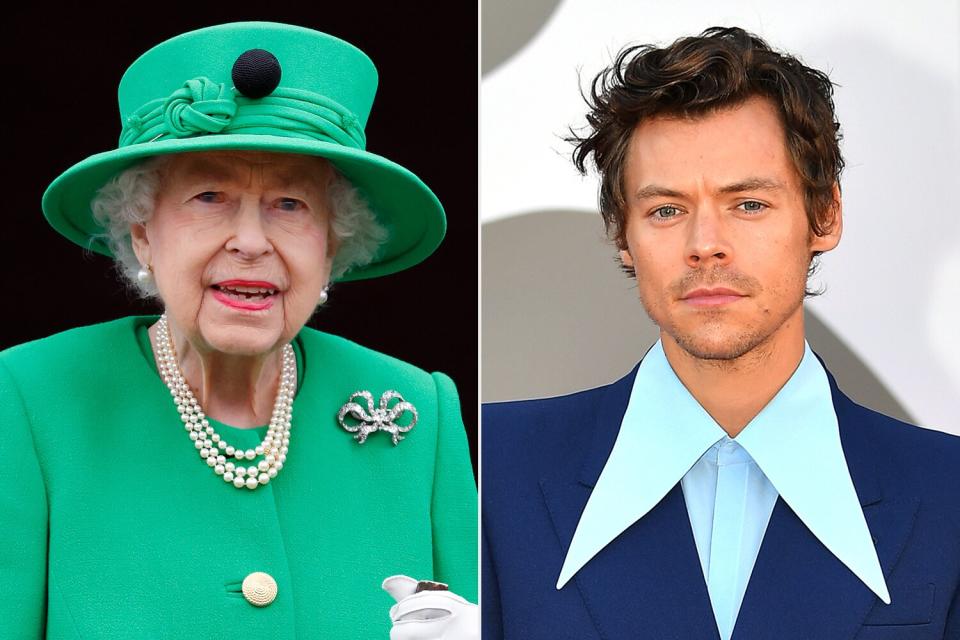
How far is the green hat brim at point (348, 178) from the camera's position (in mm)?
→ 3164

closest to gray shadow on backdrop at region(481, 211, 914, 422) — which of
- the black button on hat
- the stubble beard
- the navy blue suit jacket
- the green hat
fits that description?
the navy blue suit jacket

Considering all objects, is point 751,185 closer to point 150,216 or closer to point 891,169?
point 891,169

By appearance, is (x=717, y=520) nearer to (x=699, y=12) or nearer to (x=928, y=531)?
(x=928, y=531)

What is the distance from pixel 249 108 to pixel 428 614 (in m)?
0.98

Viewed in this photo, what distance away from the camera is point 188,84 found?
324 centimetres

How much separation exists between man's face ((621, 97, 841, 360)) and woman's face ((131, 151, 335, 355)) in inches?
25.8

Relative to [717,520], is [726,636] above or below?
below

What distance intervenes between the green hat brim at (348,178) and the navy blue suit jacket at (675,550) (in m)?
0.47

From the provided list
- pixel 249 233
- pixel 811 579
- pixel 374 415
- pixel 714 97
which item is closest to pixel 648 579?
pixel 811 579

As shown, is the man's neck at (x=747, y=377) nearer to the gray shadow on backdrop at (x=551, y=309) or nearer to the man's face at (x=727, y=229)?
the man's face at (x=727, y=229)

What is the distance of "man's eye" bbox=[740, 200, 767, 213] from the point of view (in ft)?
10.00

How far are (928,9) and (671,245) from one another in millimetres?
648

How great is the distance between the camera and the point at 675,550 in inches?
122

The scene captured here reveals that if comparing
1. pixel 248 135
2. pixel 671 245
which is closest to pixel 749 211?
pixel 671 245
